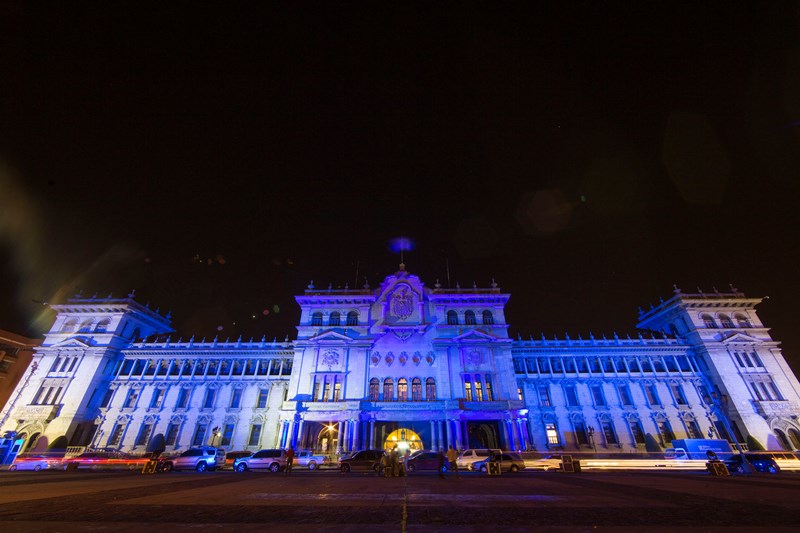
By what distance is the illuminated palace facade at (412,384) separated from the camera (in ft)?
115

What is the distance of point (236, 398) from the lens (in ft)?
130

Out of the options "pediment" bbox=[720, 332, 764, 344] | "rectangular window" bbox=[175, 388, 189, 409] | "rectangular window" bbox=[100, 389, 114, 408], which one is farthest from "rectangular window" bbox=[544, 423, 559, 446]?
"rectangular window" bbox=[100, 389, 114, 408]

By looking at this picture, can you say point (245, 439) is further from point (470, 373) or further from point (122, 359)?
point (470, 373)

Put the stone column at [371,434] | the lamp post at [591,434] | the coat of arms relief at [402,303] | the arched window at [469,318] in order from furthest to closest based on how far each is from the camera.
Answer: the arched window at [469,318]
the coat of arms relief at [402,303]
the lamp post at [591,434]
the stone column at [371,434]

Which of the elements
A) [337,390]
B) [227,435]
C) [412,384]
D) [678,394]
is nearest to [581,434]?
[678,394]

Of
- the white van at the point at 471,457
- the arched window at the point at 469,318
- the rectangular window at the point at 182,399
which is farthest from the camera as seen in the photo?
the arched window at the point at 469,318

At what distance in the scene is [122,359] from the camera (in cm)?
4369

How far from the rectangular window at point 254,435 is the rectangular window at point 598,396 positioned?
37.8 m

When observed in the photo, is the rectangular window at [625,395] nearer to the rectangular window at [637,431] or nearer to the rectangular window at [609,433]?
the rectangular window at [637,431]

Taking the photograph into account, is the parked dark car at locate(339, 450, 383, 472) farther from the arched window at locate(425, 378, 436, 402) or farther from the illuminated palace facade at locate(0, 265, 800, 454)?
the arched window at locate(425, 378, 436, 402)

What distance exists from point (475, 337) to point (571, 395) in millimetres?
12930

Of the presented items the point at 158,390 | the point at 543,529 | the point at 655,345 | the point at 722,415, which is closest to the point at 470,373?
the point at 655,345

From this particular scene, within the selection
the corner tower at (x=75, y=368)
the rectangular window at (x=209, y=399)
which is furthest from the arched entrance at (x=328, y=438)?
the corner tower at (x=75, y=368)

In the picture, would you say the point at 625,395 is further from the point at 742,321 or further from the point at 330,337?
the point at 330,337
